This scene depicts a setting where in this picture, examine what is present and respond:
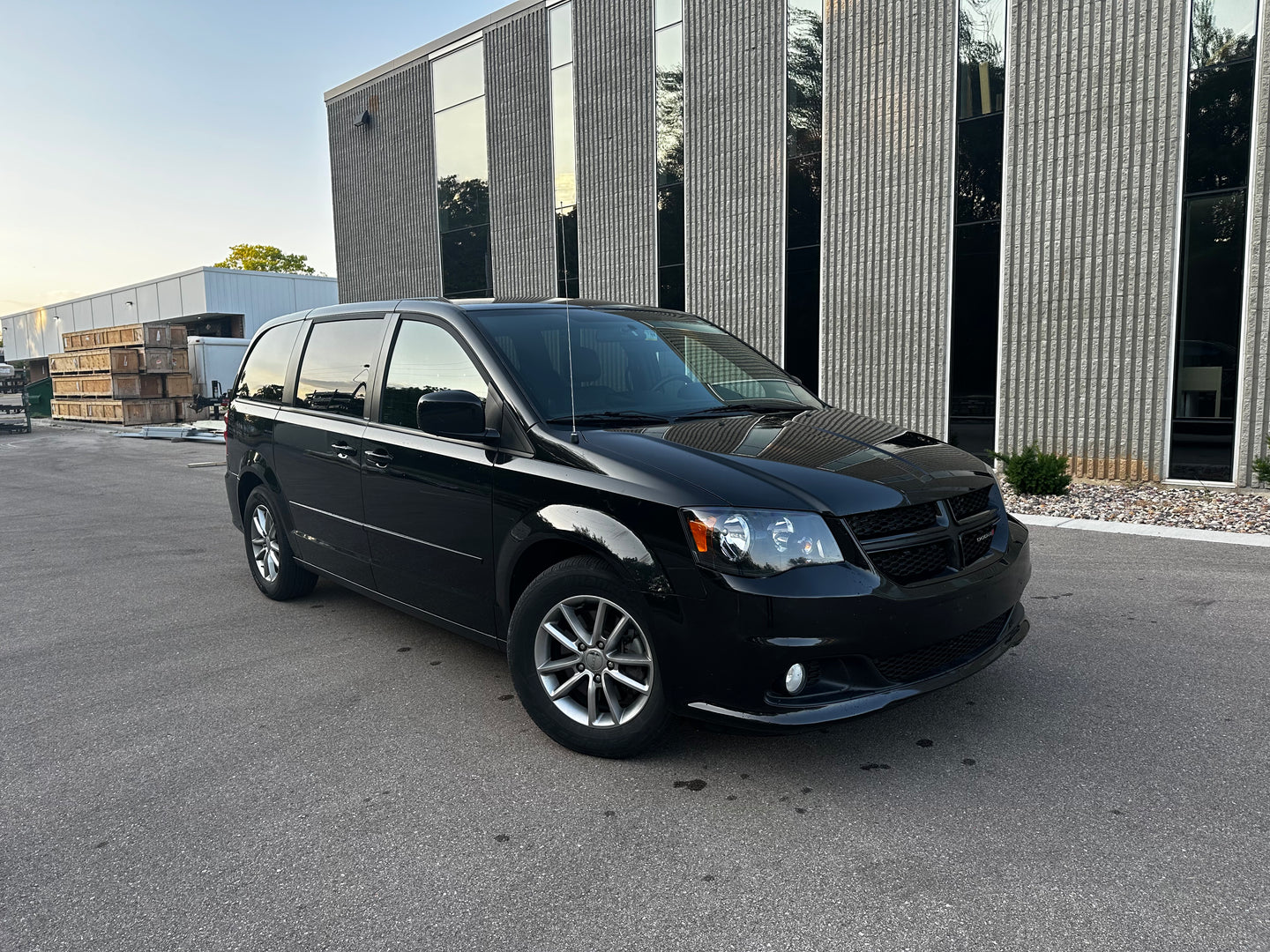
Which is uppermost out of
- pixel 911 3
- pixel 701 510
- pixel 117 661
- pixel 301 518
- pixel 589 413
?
pixel 911 3

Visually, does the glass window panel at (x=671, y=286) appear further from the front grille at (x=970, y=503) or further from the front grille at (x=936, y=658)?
the front grille at (x=936, y=658)

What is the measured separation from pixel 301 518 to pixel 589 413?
236cm

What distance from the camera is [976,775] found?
3.20 meters

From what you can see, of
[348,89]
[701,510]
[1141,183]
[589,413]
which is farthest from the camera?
[348,89]

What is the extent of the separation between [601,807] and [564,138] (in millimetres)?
16123

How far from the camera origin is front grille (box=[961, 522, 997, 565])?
3.39 m

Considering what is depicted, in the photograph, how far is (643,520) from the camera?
315 centimetres

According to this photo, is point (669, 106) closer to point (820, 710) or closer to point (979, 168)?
point (979, 168)

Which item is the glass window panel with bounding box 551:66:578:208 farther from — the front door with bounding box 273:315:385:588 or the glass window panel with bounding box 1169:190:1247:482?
the front door with bounding box 273:315:385:588

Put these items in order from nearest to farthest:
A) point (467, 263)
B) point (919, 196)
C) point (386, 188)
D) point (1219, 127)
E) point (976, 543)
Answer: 1. point (976, 543)
2. point (1219, 127)
3. point (919, 196)
4. point (467, 263)
5. point (386, 188)

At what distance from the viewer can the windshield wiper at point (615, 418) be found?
12.3 feet

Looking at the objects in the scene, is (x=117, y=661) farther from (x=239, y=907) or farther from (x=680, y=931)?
(x=680, y=931)

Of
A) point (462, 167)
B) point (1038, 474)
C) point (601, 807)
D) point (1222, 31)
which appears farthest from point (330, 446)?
point (462, 167)

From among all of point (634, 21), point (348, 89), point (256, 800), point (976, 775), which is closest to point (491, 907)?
point (256, 800)
